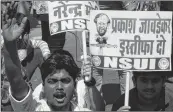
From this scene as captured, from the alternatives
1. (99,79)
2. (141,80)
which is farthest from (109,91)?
(141,80)

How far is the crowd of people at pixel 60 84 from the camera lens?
3365mm

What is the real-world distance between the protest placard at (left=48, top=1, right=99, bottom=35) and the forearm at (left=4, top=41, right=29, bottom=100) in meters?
0.79

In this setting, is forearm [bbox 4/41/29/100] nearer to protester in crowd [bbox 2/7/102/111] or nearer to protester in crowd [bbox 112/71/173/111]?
protester in crowd [bbox 2/7/102/111]

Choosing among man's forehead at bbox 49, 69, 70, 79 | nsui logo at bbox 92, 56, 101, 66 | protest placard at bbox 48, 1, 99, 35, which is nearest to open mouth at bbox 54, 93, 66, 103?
man's forehead at bbox 49, 69, 70, 79

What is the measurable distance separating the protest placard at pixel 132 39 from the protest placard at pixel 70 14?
247 mm

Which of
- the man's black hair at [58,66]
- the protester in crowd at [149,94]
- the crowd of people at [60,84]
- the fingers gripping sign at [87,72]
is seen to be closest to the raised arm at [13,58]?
the crowd of people at [60,84]

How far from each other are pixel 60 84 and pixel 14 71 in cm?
38

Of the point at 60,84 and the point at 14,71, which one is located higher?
the point at 14,71

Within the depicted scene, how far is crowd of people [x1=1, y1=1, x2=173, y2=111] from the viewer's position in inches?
132

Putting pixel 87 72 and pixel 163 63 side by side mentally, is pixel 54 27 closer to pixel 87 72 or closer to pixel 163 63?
pixel 87 72

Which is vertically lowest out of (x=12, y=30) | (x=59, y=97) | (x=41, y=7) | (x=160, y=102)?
(x=160, y=102)

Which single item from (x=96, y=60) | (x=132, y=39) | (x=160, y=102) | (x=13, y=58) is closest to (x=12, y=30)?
(x=13, y=58)

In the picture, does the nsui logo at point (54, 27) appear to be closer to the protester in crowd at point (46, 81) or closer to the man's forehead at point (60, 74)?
the protester in crowd at point (46, 81)

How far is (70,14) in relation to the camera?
4.05 meters
